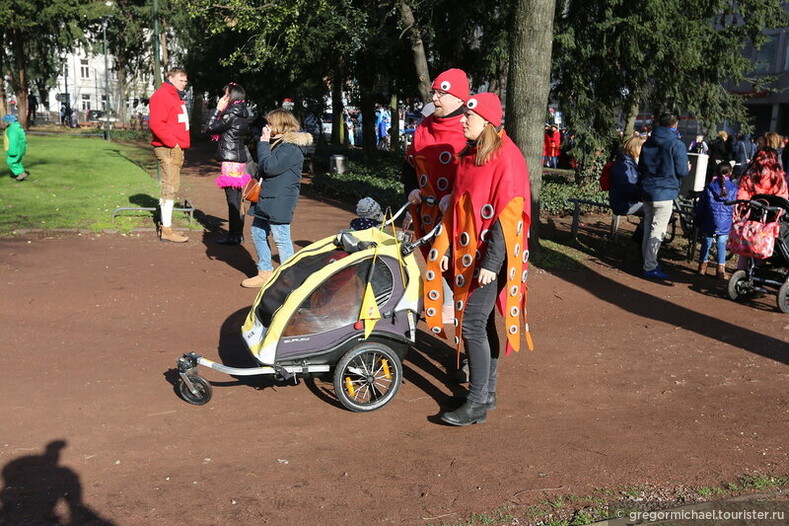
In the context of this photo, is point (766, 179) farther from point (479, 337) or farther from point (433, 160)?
point (479, 337)

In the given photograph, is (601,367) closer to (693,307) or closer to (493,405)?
(493,405)

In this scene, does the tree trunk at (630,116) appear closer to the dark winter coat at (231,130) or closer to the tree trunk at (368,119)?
the tree trunk at (368,119)

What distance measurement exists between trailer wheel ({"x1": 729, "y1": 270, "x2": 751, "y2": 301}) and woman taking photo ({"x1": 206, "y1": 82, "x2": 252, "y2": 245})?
6213mm

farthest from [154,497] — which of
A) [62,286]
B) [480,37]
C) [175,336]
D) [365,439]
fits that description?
[480,37]

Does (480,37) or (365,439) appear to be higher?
(480,37)

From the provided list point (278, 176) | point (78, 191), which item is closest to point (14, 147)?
point (78, 191)

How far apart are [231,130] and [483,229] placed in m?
5.80

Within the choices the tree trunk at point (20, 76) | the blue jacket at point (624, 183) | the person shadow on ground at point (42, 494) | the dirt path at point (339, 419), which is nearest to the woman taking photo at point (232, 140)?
the dirt path at point (339, 419)

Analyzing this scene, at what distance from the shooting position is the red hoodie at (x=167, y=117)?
32.3ft

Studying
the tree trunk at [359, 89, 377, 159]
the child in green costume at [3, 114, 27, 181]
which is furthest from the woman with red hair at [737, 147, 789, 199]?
the child in green costume at [3, 114, 27, 181]

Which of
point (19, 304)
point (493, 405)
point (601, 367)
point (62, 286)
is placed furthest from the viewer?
point (62, 286)

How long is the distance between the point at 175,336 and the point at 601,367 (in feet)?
12.3

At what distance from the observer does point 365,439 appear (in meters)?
4.88

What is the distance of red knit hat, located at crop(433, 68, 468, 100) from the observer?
17.9ft
